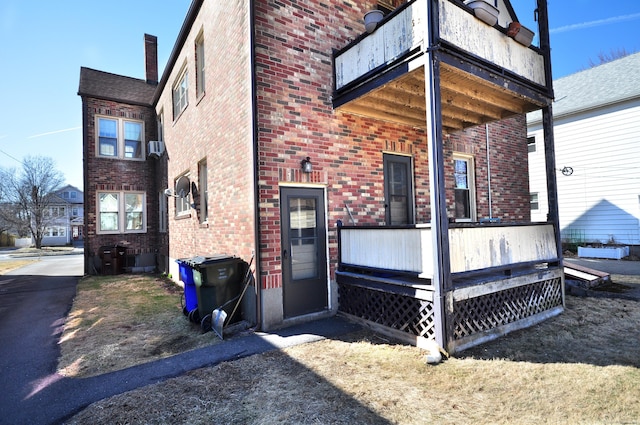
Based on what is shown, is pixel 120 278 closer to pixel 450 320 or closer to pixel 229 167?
pixel 229 167

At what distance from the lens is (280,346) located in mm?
4348

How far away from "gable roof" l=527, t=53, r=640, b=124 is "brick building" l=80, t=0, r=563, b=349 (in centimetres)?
1073

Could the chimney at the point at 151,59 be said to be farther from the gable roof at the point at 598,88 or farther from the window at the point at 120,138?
the gable roof at the point at 598,88

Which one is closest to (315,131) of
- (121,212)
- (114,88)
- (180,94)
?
(180,94)

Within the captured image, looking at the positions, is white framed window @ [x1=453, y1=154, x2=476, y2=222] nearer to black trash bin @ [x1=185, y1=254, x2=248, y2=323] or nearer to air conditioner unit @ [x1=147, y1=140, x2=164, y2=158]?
black trash bin @ [x1=185, y1=254, x2=248, y2=323]

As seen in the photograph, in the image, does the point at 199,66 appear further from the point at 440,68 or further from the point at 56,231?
the point at 56,231

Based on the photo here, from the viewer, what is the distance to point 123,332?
5172mm

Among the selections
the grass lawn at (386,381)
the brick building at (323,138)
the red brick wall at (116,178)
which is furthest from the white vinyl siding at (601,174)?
the red brick wall at (116,178)

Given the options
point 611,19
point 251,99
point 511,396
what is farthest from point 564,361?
point 611,19

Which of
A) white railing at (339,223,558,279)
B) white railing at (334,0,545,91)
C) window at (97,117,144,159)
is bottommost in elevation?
white railing at (339,223,558,279)

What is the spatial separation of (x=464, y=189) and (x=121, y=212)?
12.4 metres

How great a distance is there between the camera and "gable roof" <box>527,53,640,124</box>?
44.0ft

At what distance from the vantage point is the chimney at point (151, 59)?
15320 mm

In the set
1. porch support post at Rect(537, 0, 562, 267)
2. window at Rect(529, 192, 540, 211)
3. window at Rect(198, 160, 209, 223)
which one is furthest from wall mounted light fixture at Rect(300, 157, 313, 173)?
window at Rect(529, 192, 540, 211)
